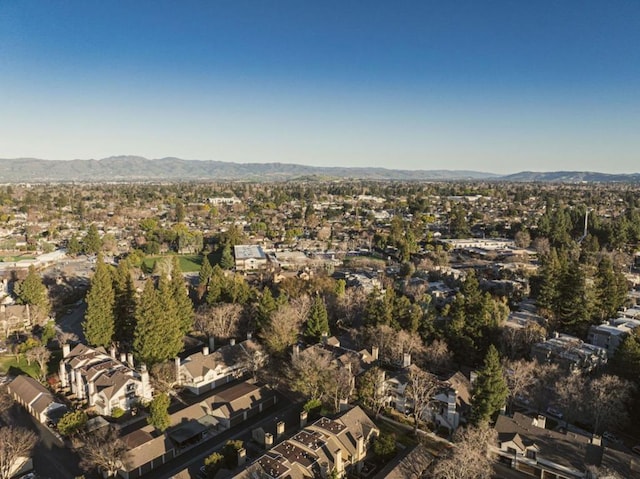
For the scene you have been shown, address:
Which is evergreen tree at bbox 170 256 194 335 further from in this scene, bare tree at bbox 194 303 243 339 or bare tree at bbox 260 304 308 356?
bare tree at bbox 260 304 308 356

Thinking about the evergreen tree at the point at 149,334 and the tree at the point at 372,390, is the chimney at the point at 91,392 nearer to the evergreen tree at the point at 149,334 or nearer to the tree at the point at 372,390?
the evergreen tree at the point at 149,334

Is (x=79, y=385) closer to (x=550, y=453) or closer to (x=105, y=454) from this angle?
(x=105, y=454)

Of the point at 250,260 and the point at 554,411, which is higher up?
the point at 250,260

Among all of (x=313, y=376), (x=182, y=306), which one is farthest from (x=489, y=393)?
(x=182, y=306)

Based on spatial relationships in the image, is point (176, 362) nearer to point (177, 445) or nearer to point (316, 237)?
point (177, 445)

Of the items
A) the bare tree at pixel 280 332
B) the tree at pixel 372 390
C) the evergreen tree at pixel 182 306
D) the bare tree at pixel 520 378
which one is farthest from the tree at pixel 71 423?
the bare tree at pixel 520 378

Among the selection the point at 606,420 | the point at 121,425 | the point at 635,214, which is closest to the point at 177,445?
the point at 121,425

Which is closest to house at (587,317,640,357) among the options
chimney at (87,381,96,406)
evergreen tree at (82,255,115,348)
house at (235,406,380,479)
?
house at (235,406,380,479)

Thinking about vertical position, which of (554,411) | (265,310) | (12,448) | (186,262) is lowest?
(186,262)
